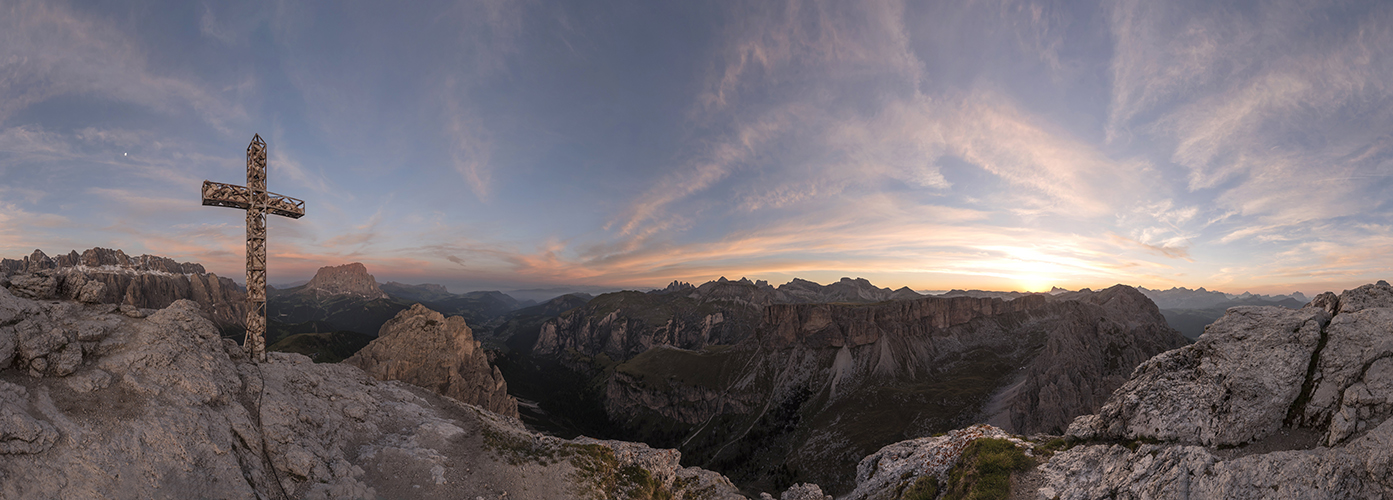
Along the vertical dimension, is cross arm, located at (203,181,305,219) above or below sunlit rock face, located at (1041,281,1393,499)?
above

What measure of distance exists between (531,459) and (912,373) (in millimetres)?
174275

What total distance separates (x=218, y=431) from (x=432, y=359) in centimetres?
6514

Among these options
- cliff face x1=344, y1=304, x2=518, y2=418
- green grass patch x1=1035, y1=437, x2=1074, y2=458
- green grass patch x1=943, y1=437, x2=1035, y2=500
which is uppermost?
green grass patch x1=1035, y1=437, x2=1074, y2=458

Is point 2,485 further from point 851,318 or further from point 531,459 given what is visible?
point 851,318

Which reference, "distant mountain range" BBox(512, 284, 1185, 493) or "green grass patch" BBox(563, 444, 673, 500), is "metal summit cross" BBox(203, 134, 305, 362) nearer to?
"green grass patch" BBox(563, 444, 673, 500)

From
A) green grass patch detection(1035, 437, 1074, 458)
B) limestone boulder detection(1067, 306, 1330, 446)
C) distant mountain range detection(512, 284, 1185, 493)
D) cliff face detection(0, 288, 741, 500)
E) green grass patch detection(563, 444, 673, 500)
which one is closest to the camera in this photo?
cliff face detection(0, 288, 741, 500)

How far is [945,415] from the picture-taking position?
369ft

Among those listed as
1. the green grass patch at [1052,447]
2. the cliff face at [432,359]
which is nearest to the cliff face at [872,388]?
the cliff face at [432,359]

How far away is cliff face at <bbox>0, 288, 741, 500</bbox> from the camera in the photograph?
14.6 meters

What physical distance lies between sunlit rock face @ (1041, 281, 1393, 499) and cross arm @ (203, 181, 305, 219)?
45947mm

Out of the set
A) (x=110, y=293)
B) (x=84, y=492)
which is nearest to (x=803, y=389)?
(x=84, y=492)

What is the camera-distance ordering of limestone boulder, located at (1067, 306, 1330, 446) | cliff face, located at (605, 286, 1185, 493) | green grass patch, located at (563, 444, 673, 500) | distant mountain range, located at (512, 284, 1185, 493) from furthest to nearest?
distant mountain range, located at (512, 284, 1185, 493) → cliff face, located at (605, 286, 1185, 493) → green grass patch, located at (563, 444, 673, 500) → limestone boulder, located at (1067, 306, 1330, 446)

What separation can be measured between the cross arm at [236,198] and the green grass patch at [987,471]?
1696 inches

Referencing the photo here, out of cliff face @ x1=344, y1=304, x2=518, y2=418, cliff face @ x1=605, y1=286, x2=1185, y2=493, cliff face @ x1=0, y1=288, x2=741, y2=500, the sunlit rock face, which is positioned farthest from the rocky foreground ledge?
cliff face @ x1=605, y1=286, x2=1185, y2=493
